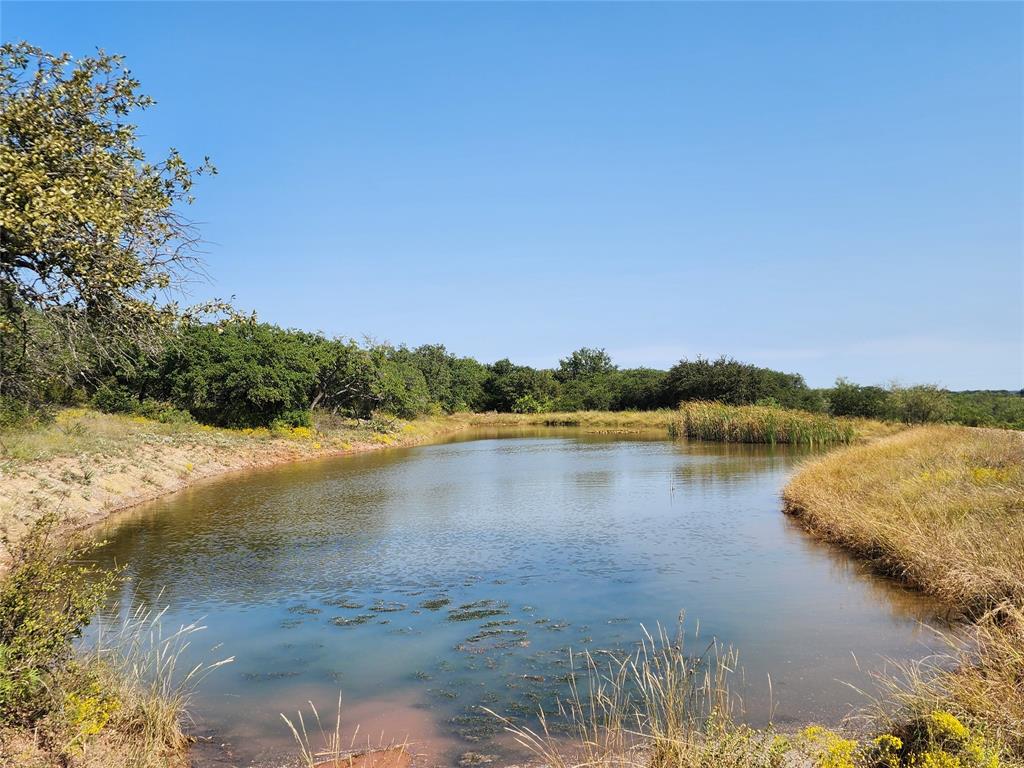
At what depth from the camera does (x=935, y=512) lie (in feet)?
44.0

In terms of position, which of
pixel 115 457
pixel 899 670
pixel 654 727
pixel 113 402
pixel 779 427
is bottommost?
pixel 899 670

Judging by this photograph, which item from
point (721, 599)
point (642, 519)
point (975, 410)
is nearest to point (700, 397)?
point (975, 410)

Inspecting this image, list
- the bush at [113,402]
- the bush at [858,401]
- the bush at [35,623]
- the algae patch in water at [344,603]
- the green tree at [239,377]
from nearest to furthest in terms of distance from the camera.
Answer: the bush at [35,623] → the algae patch in water at [344,603] → the green tree at [239,377] → the bush at [113,402] → the bush at [858,401]

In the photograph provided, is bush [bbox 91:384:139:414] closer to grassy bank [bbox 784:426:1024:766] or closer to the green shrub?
the green shrub

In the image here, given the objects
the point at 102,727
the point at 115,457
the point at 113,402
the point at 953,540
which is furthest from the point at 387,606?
the point at 113,402

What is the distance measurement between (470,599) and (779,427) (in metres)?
35.6

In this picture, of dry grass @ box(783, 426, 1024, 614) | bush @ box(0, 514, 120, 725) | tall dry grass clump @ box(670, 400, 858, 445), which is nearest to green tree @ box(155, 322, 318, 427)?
tall dry grass clump @ box(670, 400, 858, 445)

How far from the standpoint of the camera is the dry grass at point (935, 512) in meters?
10.4

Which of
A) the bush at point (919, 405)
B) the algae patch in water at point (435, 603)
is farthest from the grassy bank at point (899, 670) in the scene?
the bush at point (919, 405)

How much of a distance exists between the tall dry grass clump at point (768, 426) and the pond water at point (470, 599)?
20431 mm

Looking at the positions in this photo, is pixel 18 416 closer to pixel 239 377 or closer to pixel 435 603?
pixel 239 377

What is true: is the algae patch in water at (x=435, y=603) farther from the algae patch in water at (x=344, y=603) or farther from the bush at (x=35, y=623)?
the bush at (x=35, y=623)

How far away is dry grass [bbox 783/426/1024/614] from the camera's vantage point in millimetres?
10374

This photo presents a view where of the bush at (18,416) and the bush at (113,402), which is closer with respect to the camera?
the bush at (18,416)
